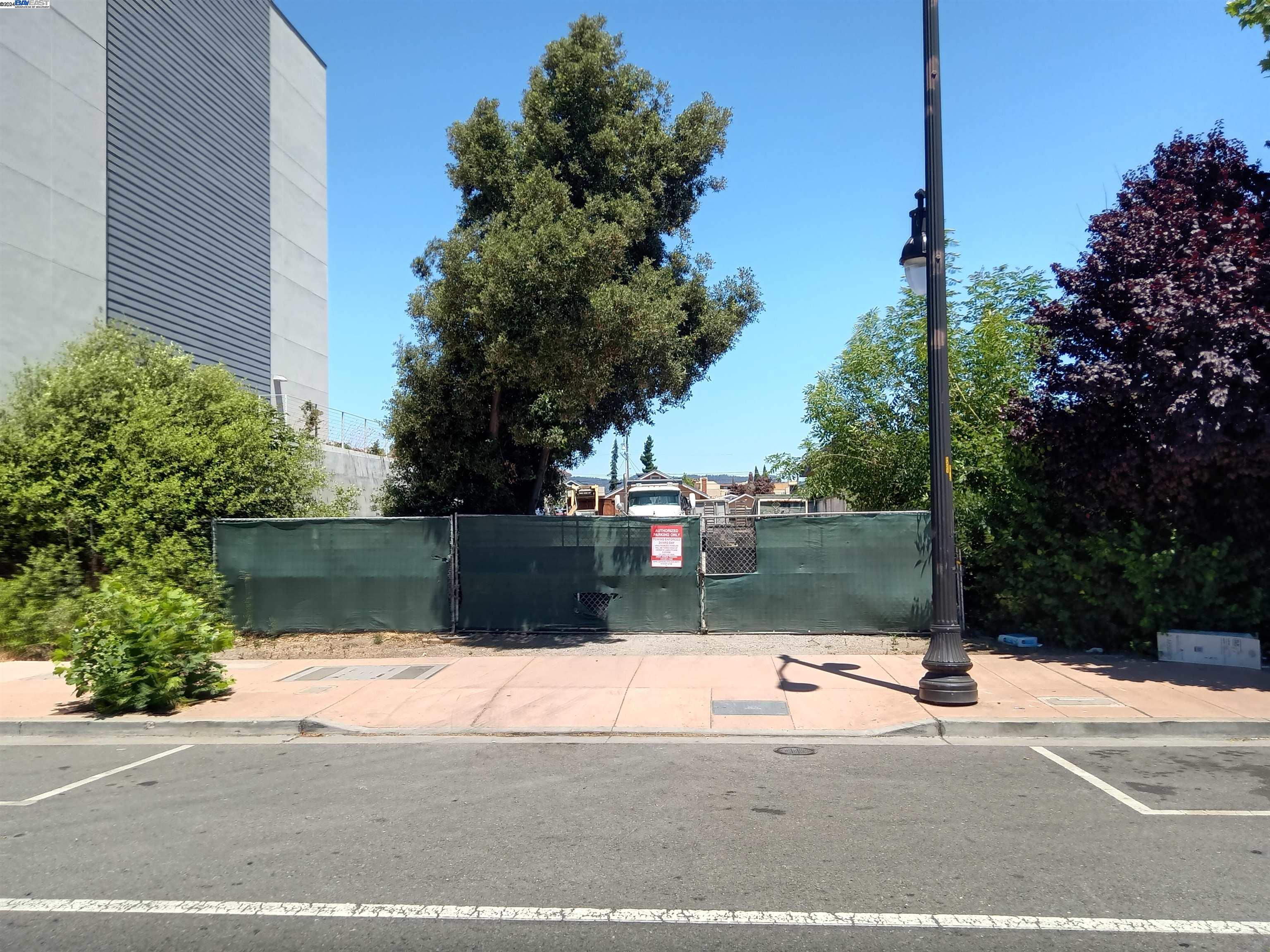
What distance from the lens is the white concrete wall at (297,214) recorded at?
30141mm

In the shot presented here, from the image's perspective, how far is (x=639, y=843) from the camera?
18.8ft

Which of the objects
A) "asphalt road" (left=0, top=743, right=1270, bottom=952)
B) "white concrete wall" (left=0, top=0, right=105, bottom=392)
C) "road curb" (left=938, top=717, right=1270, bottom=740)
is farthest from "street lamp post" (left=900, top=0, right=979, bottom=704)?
"white concrete wall" (left=0, top=0, right=105, bottom=392)

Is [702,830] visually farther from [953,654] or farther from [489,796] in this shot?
[953,654]

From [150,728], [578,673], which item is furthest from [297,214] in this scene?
[150,728]

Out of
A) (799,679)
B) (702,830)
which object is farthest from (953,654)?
(702,830)

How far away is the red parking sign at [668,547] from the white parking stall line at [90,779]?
7046 mm

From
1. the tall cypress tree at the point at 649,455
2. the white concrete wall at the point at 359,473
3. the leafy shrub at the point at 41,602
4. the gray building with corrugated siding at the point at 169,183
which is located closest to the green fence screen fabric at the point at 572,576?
the leafy shrub at the point at 41,602

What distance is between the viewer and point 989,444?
43.9 feet

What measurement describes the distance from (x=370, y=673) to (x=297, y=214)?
24.4 m

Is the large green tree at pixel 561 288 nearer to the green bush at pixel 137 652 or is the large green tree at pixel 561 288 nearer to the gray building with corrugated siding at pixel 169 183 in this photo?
the green bush at pixel 137 652

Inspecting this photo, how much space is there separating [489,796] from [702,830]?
175 centimetres

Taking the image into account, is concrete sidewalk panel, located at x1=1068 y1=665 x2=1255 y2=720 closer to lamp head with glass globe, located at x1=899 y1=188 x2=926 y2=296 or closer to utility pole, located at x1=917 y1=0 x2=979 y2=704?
utility pole, located at x1=917 y1=0 x2=979 y2=704

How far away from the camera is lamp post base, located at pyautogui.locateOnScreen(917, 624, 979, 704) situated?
920cm

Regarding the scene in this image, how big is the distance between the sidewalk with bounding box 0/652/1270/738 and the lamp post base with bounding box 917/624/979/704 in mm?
133
